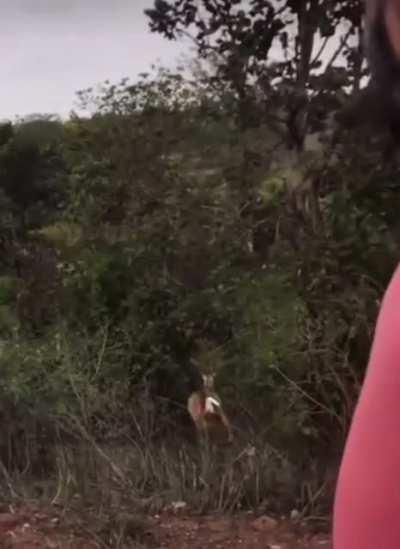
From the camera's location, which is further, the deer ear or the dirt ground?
the dirt ground

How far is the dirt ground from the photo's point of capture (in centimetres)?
532

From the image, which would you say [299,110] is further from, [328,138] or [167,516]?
[167,516]

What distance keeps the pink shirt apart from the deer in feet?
17.1

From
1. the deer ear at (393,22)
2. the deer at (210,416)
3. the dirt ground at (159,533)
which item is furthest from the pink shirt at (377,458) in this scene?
the deer at (210,416)

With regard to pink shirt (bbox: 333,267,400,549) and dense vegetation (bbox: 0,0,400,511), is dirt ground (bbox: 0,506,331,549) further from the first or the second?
pink shirt (bbox: 333,267,400,549)

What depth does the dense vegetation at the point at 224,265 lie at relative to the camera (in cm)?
571

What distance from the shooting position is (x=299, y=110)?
6.24 meters

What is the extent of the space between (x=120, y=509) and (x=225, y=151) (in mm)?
1888

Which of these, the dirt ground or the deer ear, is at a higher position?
the deer ear

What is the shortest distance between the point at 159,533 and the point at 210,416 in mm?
840

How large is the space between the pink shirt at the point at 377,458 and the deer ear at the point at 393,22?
0.67 feet

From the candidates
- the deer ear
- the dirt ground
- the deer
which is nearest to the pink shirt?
the deer ear

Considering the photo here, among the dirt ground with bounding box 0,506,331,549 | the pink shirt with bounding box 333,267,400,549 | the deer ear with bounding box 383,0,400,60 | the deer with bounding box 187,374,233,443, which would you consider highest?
the deer ear with bounding box 383,0,400,60

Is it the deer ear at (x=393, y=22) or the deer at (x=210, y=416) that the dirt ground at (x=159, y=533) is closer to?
the deer at (x=210, y=416)
